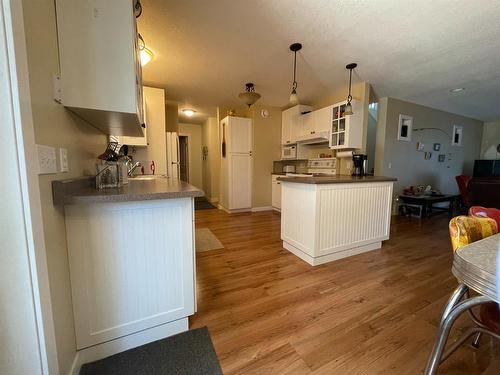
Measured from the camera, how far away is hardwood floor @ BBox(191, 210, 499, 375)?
1.17 meters

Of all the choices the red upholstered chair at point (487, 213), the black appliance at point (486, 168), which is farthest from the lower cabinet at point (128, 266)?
the black appliance at point (486, 168)

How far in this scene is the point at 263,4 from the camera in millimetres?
1784

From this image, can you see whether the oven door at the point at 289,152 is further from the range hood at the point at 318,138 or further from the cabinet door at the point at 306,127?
the cabinet door at the point at 306,127

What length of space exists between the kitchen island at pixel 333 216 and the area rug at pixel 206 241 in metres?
0.93

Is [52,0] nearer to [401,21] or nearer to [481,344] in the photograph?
[401,21]

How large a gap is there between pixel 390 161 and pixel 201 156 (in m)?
5.10

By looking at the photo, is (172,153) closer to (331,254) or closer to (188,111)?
(188,111)

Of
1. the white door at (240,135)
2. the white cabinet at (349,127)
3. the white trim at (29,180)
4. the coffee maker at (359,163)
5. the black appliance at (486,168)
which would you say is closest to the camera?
the white trim at (29,180)

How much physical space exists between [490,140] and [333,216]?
24.1 ft

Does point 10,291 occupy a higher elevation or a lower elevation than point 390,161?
lower

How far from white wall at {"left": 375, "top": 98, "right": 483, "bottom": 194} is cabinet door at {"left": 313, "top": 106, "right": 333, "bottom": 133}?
1.40 m

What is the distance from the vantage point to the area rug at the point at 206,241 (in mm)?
2770

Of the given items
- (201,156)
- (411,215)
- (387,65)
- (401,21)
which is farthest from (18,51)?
(201,156)

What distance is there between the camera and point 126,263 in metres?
1.15
